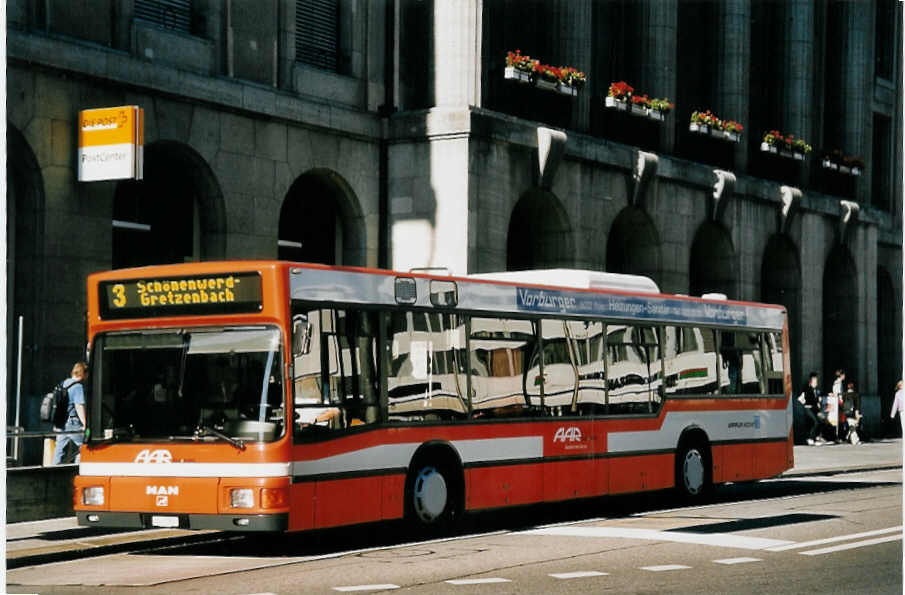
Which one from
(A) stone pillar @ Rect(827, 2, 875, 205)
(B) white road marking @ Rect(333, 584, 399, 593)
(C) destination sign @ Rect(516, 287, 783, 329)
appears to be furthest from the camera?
(A) stone pillar @ Rect(827, 2, 875, 205)

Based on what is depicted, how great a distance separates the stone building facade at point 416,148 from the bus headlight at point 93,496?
229 inches

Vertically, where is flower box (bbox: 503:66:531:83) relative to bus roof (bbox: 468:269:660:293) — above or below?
above

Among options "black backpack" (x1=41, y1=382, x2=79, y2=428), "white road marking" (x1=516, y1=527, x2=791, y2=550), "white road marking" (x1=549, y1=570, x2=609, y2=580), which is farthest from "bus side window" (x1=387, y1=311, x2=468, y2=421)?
"black backpack" (x1=41, y1=382, x2=79, y2=428)

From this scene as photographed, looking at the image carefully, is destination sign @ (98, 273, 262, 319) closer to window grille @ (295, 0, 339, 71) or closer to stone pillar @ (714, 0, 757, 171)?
window grille @ (295, 0, 339, 71)

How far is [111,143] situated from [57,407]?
377 cm

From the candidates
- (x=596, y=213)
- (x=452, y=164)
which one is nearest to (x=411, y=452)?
(x=452, y=164)

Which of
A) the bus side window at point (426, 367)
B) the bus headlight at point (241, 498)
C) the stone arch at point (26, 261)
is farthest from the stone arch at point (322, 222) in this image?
the bus headlight at point (241, 498)

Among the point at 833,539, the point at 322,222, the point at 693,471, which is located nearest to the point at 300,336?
the point at 833,539

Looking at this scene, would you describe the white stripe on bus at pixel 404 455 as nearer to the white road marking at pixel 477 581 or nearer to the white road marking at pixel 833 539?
the white road marking at pixel 477 581

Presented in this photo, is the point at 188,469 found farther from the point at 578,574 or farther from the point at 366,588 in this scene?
the point at 578,574

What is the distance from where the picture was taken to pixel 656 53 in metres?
32.7

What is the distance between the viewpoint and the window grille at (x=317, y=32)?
985 inches

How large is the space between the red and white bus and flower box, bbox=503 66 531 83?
8747mm

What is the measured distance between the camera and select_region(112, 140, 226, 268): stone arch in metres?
21.9
